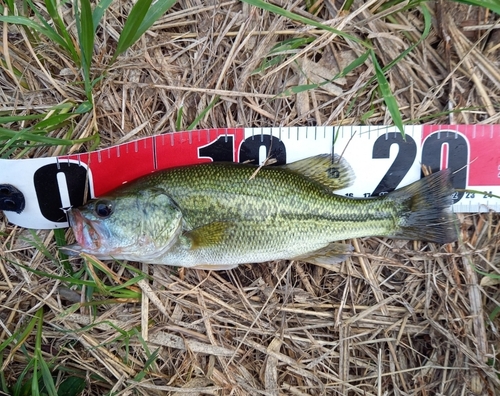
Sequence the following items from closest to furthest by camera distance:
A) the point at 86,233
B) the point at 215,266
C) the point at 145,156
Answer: the point at 86,233 < the point at 215,266 < the point at 145,156

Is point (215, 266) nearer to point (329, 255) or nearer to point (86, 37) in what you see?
point (329, 255)

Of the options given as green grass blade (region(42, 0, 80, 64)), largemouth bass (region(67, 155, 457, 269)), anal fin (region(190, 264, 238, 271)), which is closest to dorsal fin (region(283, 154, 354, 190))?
largemouth bass (region(67, 155, 457, 269))

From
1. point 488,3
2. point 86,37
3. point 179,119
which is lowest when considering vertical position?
point 179,119

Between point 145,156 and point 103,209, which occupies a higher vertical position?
point 145,156

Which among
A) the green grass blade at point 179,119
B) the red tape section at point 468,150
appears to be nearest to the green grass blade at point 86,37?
the green grass blade at point 179,119

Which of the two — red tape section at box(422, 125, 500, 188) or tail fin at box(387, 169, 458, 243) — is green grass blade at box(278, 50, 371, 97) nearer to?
red tape section at box(422, 125, 500, 188)

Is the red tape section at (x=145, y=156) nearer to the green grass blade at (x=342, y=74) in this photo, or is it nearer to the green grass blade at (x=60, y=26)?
the green grass blade at (x=342, y=74)

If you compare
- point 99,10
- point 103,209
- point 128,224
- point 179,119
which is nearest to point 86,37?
point 99,10
